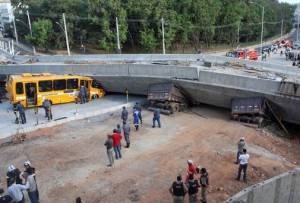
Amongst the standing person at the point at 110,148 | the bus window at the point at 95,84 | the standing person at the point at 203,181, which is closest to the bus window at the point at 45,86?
the bus window at the point at 95,84

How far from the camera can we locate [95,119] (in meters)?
21.3

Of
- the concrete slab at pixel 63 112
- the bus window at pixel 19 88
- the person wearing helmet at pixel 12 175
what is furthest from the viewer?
the bus window at pixel 19 88

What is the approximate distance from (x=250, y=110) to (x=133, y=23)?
42.6m

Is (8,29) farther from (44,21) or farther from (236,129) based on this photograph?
(236,129)

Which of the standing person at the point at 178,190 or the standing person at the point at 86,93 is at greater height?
the standing person at the point at 86,93

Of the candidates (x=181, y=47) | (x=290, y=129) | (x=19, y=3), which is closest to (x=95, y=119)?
(x=290, y=129)

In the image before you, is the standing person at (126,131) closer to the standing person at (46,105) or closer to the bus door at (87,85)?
the standing person at (46,105)

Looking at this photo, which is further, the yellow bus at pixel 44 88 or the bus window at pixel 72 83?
the bus window at pixel 72 83

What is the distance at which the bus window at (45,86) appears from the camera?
22.5 m

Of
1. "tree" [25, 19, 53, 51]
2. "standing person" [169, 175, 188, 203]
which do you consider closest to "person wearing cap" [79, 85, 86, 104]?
"standing person" [169, 175, 188, 203]

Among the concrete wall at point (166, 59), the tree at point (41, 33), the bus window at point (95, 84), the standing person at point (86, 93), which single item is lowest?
the standing person at point (86, 93)

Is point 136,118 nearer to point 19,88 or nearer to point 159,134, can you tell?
point 159,134

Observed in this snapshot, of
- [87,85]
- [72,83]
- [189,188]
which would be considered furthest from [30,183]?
[87,85]

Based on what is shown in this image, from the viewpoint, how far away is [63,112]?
22.1 metres
